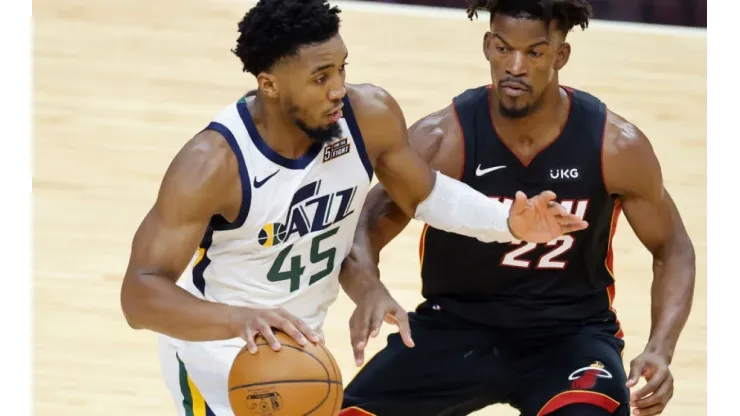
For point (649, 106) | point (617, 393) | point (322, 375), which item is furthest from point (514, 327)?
point (649, 106)

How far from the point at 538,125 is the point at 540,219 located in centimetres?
46

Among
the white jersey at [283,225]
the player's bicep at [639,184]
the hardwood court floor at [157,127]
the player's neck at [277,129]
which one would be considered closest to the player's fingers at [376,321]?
the white jersey at [283,225]

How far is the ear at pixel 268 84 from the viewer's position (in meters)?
3.52

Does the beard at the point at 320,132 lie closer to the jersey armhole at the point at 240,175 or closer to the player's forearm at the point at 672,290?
the jersey armhole at the point at 240,175

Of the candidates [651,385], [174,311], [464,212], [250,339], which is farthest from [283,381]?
[651,385]

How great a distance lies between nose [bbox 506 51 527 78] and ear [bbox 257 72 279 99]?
784mm

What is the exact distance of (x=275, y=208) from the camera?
3564 mm

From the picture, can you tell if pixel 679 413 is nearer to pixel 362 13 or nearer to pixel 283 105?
pixel 283 105

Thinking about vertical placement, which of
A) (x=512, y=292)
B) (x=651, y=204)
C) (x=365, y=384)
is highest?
(x=651, y=204)

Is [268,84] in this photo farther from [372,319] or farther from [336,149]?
[372,319]

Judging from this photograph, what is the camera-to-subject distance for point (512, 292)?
4184 millimetres

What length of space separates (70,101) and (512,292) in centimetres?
400

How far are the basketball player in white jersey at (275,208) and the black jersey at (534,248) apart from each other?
27 centimetres

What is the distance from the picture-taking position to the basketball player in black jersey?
3980 mm
